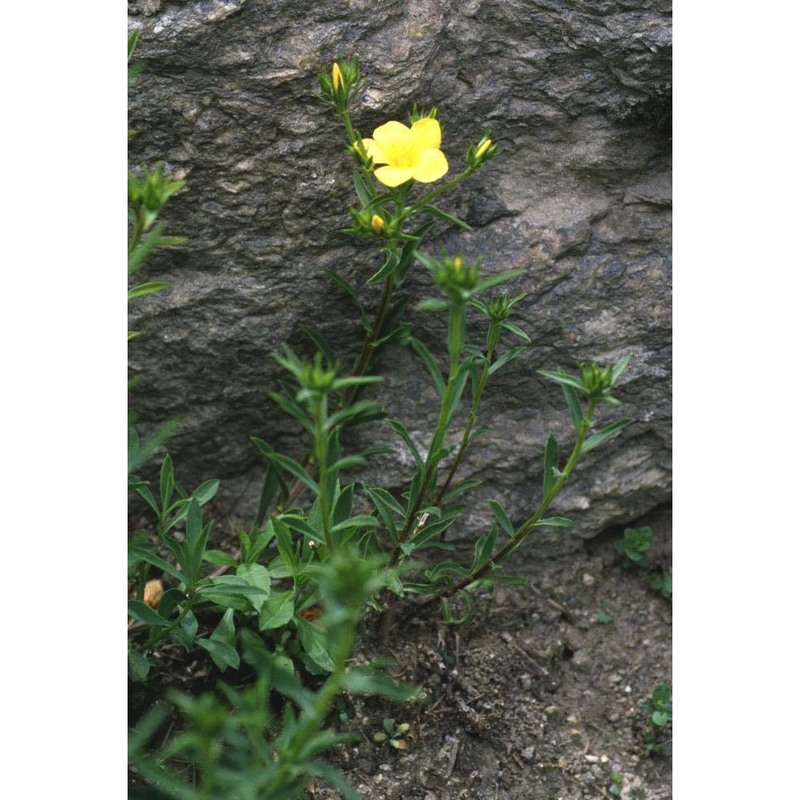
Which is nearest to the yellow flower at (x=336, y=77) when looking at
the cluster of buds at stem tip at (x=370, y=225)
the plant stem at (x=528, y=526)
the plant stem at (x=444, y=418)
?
the cluster of buds at stem tip at (x=370, y=225)

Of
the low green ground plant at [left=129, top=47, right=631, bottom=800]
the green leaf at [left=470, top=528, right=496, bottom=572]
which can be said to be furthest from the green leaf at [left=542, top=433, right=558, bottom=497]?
the green leaf at [left=470, top=528, right=496, bottom=572]

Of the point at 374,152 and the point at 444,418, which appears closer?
the point at 444,418

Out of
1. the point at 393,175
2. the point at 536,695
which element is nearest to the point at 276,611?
the point at 536,695

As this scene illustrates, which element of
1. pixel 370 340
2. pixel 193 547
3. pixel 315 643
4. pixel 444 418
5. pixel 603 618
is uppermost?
pixel 444 418

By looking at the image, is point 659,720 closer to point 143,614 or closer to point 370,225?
point 143,614

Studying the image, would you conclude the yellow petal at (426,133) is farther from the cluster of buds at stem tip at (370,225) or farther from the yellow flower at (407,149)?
the cluster of buds at stem tip at (370,225)

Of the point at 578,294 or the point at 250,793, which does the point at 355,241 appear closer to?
the point at 578,294

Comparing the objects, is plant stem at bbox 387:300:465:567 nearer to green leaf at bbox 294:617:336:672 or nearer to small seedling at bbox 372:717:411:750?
green leaf at bbox 294:617:336:672

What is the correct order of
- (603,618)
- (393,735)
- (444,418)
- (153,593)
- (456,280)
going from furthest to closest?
(603,618) < (153,593) < (393,735) < (444,418) < (456,280)
